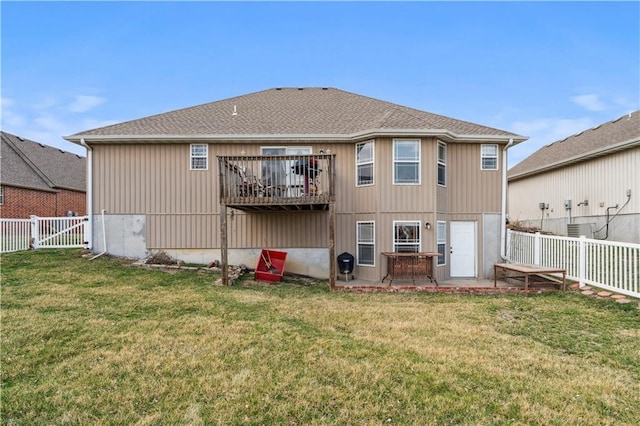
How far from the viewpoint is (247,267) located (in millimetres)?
10969

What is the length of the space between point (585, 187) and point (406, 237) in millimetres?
9733

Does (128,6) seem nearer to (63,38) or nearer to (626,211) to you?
(63,38)

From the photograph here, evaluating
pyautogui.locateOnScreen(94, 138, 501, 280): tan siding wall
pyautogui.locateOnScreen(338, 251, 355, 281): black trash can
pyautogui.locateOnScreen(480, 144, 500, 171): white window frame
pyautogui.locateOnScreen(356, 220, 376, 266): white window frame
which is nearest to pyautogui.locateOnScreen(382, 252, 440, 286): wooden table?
pyautogui.locateOnScreen(356, 220, 376, 266): white window frame

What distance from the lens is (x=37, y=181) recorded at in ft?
64.1

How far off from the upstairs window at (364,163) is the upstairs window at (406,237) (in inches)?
63.7

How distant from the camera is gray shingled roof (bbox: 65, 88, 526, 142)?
10.5 meters

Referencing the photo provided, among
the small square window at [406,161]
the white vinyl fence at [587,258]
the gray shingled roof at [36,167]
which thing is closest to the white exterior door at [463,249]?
the white vinyl fence at [587,258]

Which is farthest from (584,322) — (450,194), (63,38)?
(63,38)

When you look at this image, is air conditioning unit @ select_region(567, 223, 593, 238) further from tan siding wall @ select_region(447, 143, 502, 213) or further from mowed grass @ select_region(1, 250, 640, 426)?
mowed grass @ select_region(1, 250, 640, 426)

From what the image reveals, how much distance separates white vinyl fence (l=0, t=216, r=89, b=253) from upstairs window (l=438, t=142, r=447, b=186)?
11.4m

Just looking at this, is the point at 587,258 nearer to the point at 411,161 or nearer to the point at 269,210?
the point at 411,161

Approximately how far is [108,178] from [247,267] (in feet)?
17.3

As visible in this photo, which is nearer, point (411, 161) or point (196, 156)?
point (411, 161)

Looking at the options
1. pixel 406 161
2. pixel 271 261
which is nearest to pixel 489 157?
pixel 406 161
